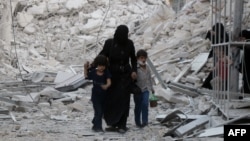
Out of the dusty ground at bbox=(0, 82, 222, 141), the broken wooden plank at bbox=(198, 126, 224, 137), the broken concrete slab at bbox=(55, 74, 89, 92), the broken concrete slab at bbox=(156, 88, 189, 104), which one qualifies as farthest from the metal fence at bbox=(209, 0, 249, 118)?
the broken concrete slab at bbox=(55, 74, 89, 92)

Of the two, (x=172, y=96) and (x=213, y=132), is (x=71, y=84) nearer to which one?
(x=172, y=96)

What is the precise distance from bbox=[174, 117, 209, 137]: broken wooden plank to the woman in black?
100 cm

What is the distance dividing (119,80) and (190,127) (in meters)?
1.35

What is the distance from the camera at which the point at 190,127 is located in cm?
655

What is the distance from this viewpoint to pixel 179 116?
760 centimetres

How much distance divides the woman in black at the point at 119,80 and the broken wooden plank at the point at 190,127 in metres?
1.00

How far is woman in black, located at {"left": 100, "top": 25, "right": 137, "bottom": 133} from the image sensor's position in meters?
7.18

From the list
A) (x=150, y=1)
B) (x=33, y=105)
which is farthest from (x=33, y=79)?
(x=150, y=1)

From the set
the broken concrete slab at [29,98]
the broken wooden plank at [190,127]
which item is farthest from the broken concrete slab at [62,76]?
the broken wooden plank at [190,127]

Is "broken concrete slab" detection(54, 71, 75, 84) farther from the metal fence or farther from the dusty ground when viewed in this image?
the metal fence

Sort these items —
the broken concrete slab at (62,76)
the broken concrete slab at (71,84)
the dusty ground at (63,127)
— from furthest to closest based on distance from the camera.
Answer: the broken concrete slab at (62,76) → the broken concrete slab at (71,84) → the dusty ground at (63,127)

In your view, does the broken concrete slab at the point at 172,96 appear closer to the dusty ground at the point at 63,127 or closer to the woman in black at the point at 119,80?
the dusty ground at the point at 63,127

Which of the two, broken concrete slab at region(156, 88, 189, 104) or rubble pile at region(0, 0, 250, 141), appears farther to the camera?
broken concrete slab at region(156, 88, 189, 104)

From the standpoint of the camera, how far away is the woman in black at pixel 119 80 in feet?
23.6
